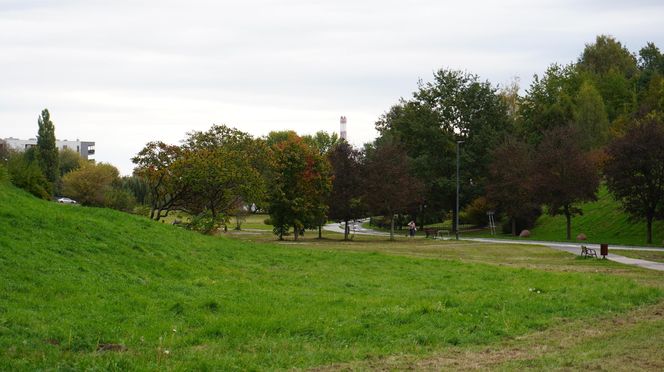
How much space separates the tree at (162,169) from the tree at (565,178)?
1111 inches

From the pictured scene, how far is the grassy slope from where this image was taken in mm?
51688

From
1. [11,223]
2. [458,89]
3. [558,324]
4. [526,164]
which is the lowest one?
[558,324]

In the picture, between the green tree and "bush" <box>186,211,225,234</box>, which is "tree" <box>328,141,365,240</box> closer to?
"bush" <box>186,211,225,234</box>

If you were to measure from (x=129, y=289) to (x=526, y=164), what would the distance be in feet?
181

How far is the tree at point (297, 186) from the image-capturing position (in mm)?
57875

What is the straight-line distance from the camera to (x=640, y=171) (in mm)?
48219

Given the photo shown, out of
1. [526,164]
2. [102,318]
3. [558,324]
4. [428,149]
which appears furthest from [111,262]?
[428,149]

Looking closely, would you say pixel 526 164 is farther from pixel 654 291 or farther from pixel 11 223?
pixel 11 223

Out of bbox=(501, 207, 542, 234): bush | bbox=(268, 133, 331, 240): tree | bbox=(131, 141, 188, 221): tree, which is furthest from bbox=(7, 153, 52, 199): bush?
bbox=(501, 207, 542, 234): bush

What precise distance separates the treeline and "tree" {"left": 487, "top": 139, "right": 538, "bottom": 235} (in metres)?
0.10

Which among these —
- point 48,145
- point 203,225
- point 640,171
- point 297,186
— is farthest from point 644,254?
point 48,145

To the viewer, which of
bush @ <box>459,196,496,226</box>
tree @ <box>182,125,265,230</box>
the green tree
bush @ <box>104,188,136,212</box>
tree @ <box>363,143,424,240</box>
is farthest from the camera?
the green tree

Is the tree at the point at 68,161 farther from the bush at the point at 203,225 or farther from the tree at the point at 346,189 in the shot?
the bush at the point at 203,225

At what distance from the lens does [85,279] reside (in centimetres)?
1414
